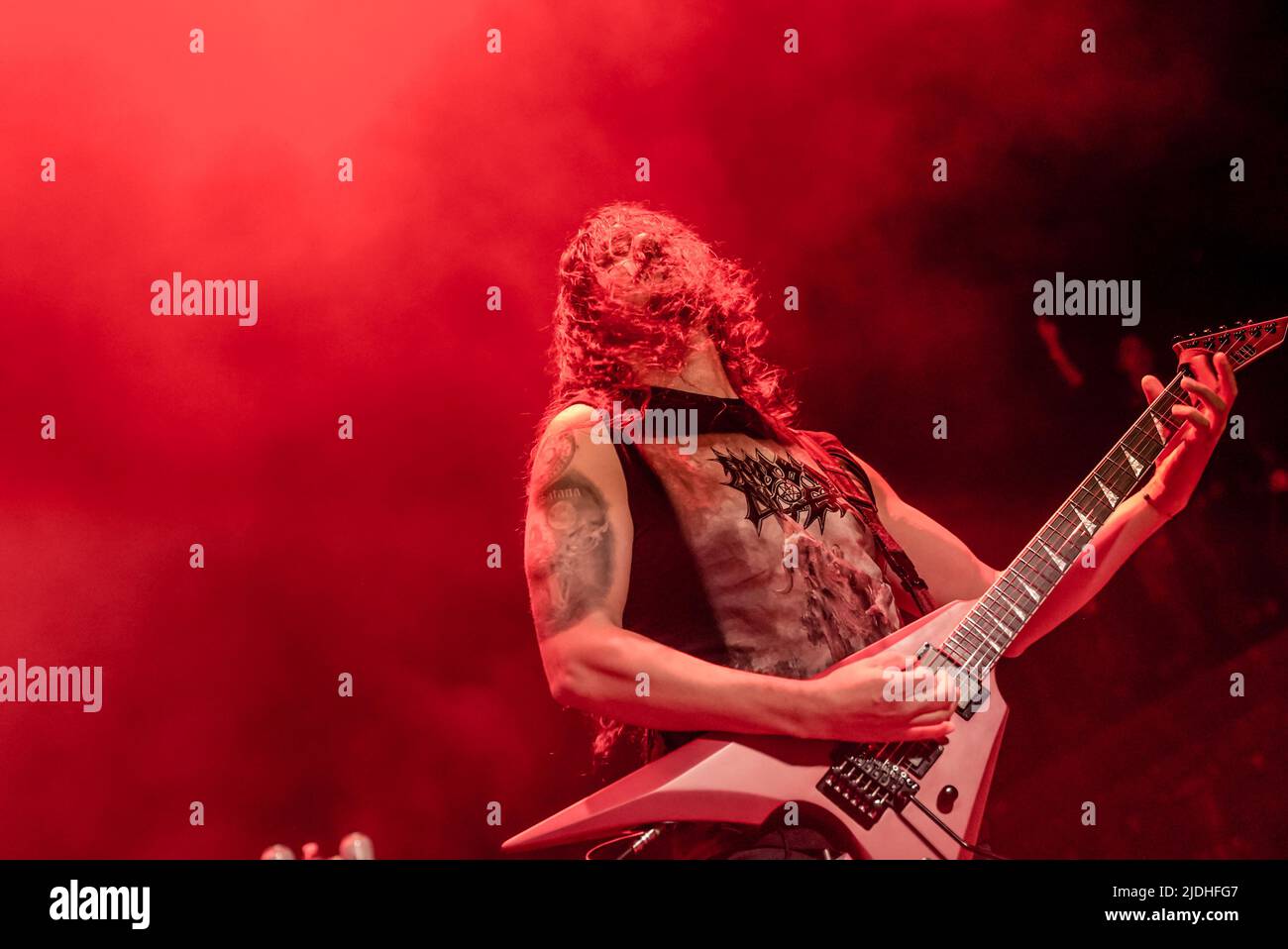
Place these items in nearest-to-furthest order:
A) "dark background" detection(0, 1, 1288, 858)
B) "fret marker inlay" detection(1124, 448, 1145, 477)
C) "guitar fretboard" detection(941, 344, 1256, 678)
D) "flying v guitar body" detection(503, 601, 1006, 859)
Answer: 1. "flying v guitar body" detection(503, 601, 1006, 859)
2. "guitar fretboard" detection(941, 344, 1256, 678)
3. "fret marker inlay" detection(1124, 448, 1145, 477)
4. "dark background" detection(0, 1, 1288, 858)

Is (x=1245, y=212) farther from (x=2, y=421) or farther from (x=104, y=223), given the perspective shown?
(x=2, y=421)

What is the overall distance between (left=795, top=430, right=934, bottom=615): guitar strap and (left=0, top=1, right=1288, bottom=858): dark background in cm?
19

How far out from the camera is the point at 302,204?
9.05 ft

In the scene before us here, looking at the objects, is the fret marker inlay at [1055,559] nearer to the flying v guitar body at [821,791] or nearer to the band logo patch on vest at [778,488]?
the flying v guitar body at [821,791]

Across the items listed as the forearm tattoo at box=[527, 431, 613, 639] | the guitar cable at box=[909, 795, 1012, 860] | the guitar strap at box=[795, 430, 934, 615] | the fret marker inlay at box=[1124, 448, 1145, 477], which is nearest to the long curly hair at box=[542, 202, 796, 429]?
the guitar strap at box=[795, 430, 934, 615]

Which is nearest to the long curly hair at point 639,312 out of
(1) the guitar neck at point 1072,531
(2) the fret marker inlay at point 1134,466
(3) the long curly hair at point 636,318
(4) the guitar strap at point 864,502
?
(3) the long curly hair at point 636,318

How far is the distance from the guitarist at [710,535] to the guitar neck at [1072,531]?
0.16 feet

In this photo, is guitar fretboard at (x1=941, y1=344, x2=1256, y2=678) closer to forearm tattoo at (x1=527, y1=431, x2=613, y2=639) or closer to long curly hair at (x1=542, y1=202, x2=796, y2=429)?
long curly hair at (x1=542, y1=202, x2=796, y2=429)

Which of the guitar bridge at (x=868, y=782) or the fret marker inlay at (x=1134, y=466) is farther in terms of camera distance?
the fret marker inlay at (x=1134, y=466)

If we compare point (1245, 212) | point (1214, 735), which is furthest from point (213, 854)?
point (1245, 212)

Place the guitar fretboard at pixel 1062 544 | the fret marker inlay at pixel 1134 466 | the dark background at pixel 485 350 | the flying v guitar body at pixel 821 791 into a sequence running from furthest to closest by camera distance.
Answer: the dark background at pixel 485 350, the fret marker inlay at pixel 1134 466, the guitar fretboard at pixel 1062 544, the flying v guitar body at pixel 821 791

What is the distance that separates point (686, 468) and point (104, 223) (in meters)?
1.54

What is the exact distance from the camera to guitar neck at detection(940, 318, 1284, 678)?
7.59 ft

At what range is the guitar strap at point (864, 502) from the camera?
2.45m
